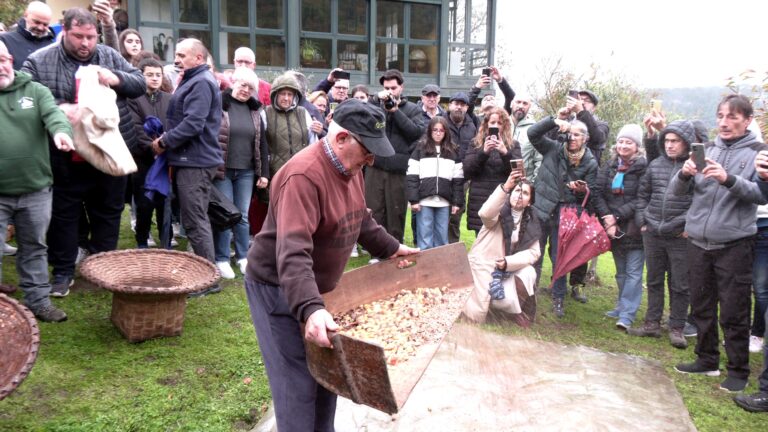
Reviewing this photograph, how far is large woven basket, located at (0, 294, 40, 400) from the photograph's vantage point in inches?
120

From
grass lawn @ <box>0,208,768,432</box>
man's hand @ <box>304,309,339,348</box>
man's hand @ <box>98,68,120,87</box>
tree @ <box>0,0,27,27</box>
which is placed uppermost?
tree @ <box>0,0,27,27</box>

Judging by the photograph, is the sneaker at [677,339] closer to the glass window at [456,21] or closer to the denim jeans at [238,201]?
the denim jeans at [238,201]

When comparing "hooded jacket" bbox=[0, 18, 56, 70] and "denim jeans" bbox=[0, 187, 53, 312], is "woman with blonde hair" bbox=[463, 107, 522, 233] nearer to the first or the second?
"denim jeans" bbox=[0, 187, 53, 312]

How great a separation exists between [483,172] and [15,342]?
4.70 metres

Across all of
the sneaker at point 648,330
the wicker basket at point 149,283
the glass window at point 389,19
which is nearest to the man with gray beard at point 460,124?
the sneaker at point 648,330

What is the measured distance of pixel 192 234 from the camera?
550cm

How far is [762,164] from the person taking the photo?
13.7 feet

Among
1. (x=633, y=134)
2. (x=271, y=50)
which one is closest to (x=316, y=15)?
(x=271, y=50)

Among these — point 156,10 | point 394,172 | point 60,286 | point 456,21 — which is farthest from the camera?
point 456,21

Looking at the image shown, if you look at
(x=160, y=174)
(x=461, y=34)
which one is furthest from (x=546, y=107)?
(x=160, y=174)

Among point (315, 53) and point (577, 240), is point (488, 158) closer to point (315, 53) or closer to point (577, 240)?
point (577, 240)

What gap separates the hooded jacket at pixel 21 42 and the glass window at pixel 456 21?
17.7 m

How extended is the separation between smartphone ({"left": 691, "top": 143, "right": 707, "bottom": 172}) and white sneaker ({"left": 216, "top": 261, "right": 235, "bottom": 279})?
14.5ft

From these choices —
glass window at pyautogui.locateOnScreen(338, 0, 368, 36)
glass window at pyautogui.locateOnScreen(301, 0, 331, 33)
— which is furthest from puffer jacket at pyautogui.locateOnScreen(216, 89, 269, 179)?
glass window at pyautogui.locateOnScreen(338, 0, 368, 36)
